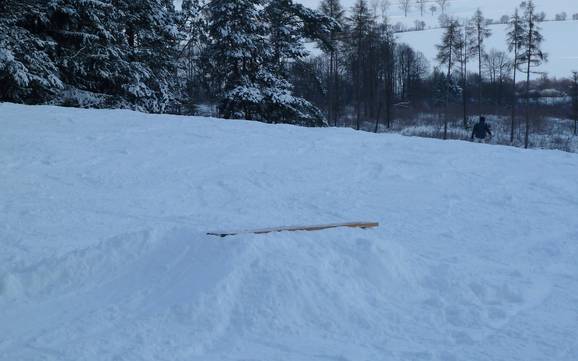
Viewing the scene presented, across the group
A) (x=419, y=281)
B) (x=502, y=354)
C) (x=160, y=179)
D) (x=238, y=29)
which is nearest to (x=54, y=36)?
(x=238, y=29)

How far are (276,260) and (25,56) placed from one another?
13.0 metres

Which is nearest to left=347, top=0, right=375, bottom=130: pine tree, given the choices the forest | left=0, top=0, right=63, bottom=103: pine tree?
the forest

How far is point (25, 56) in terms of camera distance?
1462 centimetres

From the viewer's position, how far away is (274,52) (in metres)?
20.4

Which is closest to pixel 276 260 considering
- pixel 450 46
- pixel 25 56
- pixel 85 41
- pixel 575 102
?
pixel 25 56

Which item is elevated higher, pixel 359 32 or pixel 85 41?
pixel 359 32

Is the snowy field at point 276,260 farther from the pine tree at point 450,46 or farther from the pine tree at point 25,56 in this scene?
the pine tree at point 450,46

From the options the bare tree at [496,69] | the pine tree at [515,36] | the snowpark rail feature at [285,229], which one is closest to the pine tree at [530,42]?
the pine tree at [515,36]

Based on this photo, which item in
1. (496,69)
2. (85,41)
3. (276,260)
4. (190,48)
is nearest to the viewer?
(276,260)

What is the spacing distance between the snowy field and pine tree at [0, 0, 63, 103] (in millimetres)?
4639

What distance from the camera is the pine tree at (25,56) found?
46.0 ft

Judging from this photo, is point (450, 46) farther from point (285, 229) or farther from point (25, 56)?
point (285, 229)

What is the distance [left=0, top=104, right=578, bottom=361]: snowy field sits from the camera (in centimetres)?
388

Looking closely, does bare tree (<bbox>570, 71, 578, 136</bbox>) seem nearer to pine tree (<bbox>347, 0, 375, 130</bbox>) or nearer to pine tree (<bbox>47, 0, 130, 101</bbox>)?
pine tree (<bbox>347, 0, 375, 130</bbox>)
